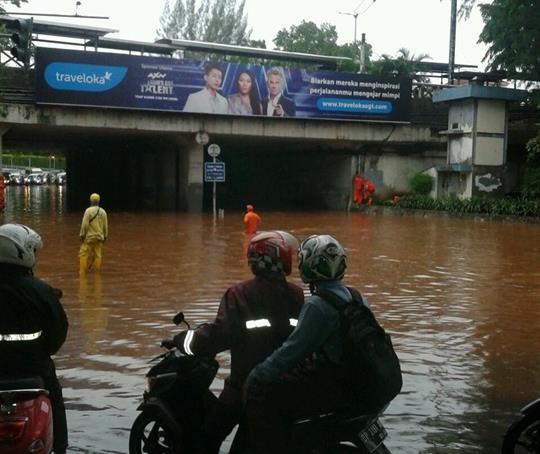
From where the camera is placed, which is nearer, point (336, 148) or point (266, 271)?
point (266, 271)

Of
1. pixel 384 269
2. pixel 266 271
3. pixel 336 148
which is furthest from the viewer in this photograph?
pixel 336 148

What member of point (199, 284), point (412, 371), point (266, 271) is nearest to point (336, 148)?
point (199, 284)

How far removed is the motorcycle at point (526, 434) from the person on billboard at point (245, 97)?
3056 centimetres

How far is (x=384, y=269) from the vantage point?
1522 centimetres

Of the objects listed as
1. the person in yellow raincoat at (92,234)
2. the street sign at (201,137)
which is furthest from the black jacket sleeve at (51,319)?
the street sign at (201,137)

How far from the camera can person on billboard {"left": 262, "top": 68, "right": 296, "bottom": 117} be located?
1375 inches

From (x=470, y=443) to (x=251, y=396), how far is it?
2.31 metres

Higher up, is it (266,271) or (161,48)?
(161,48)

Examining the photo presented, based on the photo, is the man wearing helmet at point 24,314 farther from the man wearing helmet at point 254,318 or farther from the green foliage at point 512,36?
the green foliage at point 512,36

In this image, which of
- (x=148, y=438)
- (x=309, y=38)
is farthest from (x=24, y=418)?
(x=309, y=38)

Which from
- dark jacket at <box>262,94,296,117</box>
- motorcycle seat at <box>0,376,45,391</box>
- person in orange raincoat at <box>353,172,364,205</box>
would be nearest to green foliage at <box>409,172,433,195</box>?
person in orange raincoat at <box>353,172,364,205</box>

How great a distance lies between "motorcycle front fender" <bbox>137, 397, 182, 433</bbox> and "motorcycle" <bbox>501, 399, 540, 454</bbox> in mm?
1748

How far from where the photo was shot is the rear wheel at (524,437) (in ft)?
13.9

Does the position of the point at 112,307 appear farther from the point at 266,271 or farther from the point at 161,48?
the point at 161,48
